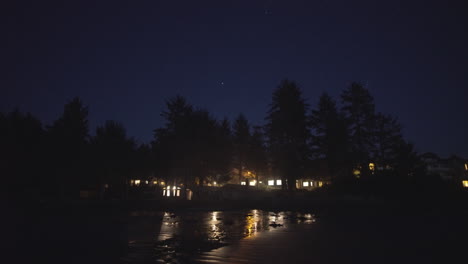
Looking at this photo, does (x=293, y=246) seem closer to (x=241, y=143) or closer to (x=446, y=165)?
(x=241, y=143)

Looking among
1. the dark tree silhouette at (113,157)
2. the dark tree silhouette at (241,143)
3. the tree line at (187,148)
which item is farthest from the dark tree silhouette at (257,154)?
the dark tree silhouette at (113,157)

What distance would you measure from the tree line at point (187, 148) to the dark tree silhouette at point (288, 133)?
0.14 meters

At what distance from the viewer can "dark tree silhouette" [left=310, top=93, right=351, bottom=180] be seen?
1686 inches

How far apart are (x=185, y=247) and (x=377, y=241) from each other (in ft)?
24.3

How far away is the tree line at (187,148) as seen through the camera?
31969mm

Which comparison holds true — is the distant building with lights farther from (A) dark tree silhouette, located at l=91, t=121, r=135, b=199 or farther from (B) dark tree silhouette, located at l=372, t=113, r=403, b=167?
(A) dark tree silhouette, located at l=91, t=121, r=135, b=199

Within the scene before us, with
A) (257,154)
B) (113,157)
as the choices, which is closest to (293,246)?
(113,157)

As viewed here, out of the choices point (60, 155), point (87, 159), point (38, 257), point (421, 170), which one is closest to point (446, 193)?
point (421, 170)

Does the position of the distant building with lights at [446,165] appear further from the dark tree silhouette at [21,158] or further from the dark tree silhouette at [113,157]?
the dark tree silhouette at [21,158]

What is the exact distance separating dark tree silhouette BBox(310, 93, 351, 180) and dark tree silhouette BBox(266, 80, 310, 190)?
5.89 feet

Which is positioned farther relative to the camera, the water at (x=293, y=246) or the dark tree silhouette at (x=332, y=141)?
the dark tree silhouette at (x=332, y=141)

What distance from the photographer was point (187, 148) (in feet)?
131

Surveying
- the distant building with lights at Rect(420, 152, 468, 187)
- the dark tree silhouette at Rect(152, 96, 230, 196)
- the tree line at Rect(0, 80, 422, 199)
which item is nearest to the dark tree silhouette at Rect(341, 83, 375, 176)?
the tree line at Rect(0, 80, 422, 199)

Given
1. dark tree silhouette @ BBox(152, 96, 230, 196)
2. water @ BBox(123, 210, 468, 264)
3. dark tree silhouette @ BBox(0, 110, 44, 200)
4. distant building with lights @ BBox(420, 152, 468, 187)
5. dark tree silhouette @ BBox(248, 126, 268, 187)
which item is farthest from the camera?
distant building with lights @ BBox(420, 152, 468, 187)
